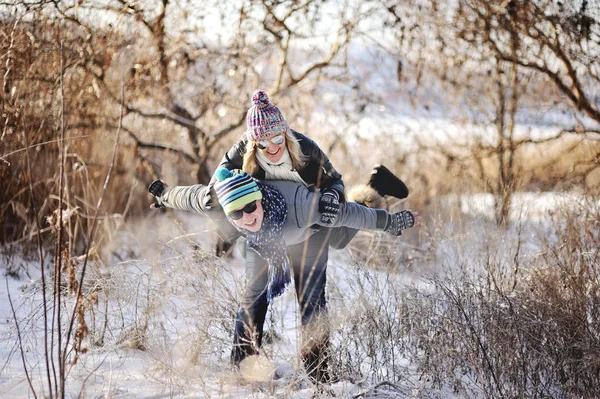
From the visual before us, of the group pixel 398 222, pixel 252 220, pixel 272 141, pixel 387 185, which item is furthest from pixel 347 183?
pixel 252 220

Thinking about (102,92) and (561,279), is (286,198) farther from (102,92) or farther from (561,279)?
(102,92)

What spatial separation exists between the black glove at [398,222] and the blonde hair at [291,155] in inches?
18.9

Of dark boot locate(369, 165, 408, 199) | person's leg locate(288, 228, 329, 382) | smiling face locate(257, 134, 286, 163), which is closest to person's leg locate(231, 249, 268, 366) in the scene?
person's leg locate(288, 228, 329, 382)

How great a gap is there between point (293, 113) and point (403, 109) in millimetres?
1431

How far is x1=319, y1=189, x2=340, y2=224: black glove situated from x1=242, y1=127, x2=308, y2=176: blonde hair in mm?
227

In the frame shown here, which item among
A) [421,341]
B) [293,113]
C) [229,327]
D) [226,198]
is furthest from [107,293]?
[293,113]

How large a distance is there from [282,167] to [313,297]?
62cm

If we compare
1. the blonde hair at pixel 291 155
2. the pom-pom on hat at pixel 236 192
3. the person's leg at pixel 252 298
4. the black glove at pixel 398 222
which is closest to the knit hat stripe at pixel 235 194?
the pom-pom on hat at pixel 236 192

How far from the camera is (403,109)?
6301 millimetres

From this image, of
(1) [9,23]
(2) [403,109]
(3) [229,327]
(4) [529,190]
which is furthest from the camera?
(2) [403,109]

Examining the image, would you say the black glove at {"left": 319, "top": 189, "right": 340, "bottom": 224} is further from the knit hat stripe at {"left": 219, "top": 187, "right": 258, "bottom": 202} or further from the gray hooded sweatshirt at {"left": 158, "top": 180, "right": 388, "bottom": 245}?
the knit hat stripe at {"left": 219, "top": 187, "right": 258, "bottom": 202}

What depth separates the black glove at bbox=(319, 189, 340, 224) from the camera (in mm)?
2307

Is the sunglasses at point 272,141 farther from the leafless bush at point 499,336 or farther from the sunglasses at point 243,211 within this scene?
the leafless bush at point 499,336

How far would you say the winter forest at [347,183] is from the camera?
2.34 meters
